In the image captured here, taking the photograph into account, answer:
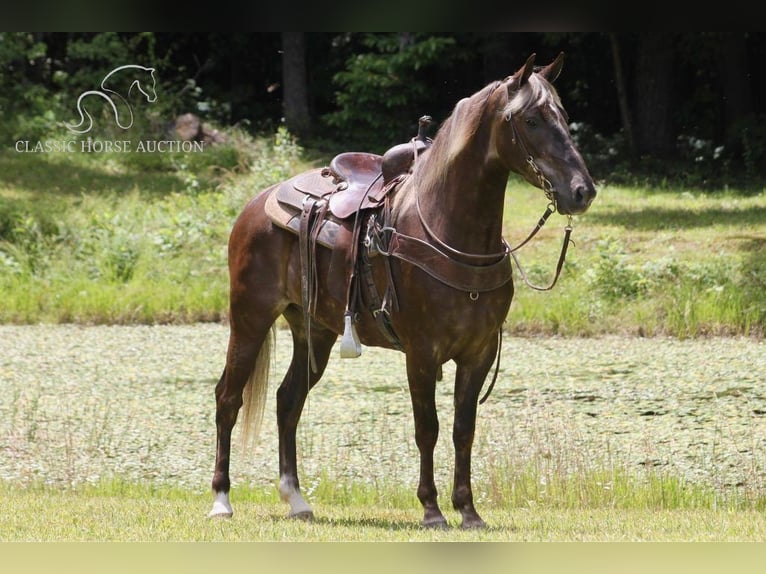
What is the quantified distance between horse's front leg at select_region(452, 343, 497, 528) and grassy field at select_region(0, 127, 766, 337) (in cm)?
628

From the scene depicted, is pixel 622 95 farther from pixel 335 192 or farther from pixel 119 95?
pixel 335 192

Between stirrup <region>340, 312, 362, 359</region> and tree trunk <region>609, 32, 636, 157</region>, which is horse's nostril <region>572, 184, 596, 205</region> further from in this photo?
tree trunk <region>609, 32, 636, 157</region>

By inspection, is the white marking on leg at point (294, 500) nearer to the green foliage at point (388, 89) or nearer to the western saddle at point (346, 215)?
the western saddle at point (346, 215)

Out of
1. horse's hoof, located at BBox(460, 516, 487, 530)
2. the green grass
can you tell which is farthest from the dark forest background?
horse's hoof, located at BBox(460, 516, 487, 530)

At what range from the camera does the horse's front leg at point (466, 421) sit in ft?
18.2

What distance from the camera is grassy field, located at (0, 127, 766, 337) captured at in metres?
12.0

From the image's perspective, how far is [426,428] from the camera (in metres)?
5.57

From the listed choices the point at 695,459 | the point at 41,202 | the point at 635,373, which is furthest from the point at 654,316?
the point at 41,202

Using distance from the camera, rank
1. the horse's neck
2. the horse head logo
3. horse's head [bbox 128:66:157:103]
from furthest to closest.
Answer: horse's head [bbox 128:66:157:103] → the horse head logo → the horse's neck

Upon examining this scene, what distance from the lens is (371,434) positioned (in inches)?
324

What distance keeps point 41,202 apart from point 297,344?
10093mm
